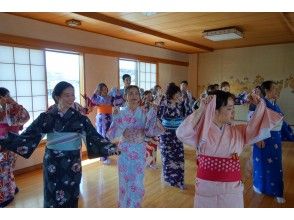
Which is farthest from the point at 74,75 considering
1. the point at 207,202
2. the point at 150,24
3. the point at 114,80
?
the point at 207,202

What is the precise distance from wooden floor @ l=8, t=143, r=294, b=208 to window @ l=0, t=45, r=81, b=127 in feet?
3.97

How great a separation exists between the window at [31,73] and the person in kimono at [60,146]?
7.60ft

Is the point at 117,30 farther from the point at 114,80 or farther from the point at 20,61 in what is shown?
the point at 20,61

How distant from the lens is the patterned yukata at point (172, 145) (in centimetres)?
376

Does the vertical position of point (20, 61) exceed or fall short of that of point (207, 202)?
it exceeds it

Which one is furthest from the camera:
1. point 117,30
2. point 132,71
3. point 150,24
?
point 132,71

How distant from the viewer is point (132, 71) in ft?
23.3

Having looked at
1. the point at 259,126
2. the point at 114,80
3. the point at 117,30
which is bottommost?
the point at 259,126

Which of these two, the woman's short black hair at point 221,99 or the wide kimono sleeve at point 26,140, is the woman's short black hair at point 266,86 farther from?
the wide kimono sleeve at point 26,140

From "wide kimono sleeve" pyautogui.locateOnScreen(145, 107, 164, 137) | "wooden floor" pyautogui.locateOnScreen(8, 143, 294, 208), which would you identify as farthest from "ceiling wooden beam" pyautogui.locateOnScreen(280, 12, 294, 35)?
"wide kimono sleeve" pyautogui.locateOnScreen(145, 107, 164, 137)

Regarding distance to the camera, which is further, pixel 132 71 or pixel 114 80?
pixel 132 71

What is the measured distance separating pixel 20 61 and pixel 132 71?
3203mm

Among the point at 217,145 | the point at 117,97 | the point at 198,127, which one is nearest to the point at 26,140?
the point at 198,127

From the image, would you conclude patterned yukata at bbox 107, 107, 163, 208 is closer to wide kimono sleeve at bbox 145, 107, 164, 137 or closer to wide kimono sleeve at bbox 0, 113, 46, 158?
wide kimono sleeve at bbox 145, 107, 164, 137
